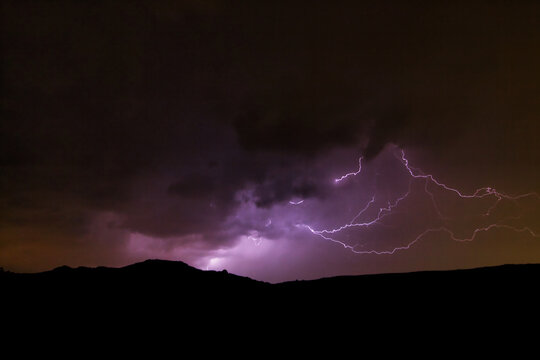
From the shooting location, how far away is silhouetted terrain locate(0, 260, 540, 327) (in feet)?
28.0

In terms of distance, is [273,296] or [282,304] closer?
[282,304]

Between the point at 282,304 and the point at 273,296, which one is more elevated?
the point at 273,296

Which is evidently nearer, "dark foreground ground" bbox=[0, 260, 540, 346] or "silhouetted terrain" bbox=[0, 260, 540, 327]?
"dark foreground ground" bbox=[0, 260, 540, 346]

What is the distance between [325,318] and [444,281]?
3.67 metres

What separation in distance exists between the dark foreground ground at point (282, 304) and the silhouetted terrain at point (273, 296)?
0.08 feet

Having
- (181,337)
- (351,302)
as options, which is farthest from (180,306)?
(351,302)

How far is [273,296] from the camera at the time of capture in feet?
33.4

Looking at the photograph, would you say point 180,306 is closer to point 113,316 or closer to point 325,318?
point 113,316

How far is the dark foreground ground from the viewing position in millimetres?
8047

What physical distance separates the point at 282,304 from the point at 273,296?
61 centimetres

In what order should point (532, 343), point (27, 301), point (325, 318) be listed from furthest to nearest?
point (27, 301)
point (325, 318)
point (532, 343)

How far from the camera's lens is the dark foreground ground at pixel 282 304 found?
805cm

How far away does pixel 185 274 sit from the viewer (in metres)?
11.5

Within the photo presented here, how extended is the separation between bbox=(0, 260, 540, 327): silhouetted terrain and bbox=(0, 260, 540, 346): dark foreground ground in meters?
0.03
